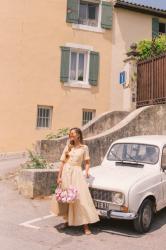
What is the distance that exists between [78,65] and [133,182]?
13.1m

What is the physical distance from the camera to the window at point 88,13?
1909cm

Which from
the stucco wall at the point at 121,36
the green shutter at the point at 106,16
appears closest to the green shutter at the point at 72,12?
the green shutter at the point at 106,16

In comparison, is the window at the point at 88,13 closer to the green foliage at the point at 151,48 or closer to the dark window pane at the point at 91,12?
the dark window pane at the point at 91,12

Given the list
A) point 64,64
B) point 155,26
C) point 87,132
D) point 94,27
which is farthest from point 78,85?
point 155,26

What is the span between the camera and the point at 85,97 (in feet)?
61.3

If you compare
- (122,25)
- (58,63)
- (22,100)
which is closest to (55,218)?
(22,100)

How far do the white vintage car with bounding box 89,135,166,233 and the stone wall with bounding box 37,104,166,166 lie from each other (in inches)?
112

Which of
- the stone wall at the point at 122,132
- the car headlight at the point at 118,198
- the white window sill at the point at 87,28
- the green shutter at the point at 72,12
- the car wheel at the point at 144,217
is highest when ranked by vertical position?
the green shutter at the point at 72,12

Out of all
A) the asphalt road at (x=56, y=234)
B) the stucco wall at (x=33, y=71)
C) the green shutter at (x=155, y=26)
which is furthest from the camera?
the green shutter at (x=155, y=26)

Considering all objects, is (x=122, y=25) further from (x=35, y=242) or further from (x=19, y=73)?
(x=35, y=242)

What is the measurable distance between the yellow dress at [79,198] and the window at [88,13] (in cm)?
1352

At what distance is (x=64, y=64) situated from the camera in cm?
1814

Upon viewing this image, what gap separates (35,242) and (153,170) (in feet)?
8.63

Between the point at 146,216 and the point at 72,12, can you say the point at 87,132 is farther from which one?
the point at 72,12
